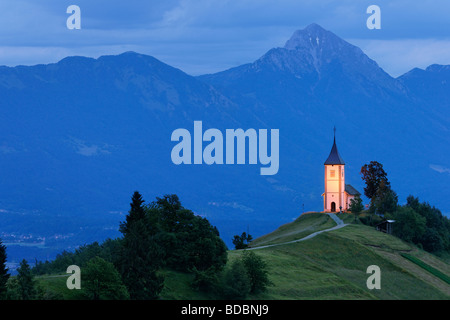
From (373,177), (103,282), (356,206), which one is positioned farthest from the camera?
(373,177)

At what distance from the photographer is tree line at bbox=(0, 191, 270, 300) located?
7538cm

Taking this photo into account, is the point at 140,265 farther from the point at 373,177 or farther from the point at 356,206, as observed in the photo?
the point at 373,177

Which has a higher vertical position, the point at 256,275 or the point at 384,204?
the point at 384,204

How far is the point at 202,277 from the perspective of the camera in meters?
89.1

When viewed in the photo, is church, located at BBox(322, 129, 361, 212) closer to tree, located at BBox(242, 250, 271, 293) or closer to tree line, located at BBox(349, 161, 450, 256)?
tree line, located at BBox(349, 161, 450, 256)

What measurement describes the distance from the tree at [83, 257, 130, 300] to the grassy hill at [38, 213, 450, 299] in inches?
49.7

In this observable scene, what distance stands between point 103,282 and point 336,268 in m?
47.7

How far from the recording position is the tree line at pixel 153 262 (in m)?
75.4

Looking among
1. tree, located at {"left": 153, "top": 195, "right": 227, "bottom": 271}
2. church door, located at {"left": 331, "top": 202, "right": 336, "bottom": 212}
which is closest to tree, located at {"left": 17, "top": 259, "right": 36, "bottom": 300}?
tree, located at {"left": 153, "top": 195, "right": 227, "bottom": 271}

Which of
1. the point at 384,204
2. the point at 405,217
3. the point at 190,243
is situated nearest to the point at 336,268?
the point at 190,243

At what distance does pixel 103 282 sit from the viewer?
2972 inches

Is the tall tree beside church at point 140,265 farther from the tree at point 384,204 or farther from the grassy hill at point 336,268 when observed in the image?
the tree at point 384,204

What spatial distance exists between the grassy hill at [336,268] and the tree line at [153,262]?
178 centimetres

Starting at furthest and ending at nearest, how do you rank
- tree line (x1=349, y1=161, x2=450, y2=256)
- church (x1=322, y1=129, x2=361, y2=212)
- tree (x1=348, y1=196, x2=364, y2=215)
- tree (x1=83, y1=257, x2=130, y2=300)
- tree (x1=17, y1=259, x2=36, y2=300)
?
church (x1=322, y1=129, x2=361, y2=212) < tree (x1=348, y1=196, x2=364, y2=215) < tree line (x1=349, y1=161, x2=450, y2=256) < tree (x1=83, y1=257, x2=130, y2=300) < tree (x1=17, y1=259, x2=36, y2=300)
